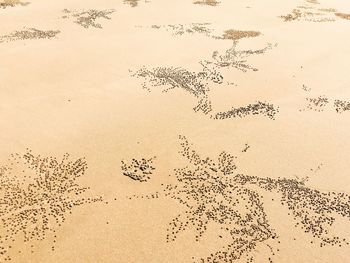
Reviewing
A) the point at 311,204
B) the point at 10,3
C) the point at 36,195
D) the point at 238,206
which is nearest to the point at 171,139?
the point at 238,206

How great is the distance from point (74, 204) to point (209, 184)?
14.7 feet

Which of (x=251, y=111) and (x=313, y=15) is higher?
(x=313, y=15)

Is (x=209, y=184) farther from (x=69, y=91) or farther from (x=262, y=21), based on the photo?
(x=262, y=21)

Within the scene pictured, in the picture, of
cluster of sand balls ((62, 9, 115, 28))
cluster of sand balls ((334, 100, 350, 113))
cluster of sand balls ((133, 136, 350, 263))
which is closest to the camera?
cluster of sand balls ((133, 136, 350, 263))

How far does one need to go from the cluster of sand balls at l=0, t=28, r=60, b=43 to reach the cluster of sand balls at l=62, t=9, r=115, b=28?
2.03 metres

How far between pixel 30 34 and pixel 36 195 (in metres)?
14.1

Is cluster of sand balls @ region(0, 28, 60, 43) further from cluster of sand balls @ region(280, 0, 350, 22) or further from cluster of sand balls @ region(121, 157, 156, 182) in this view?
cluster of sand balls @ region(280, 0, 350, 22)

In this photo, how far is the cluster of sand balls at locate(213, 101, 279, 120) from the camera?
1820cm

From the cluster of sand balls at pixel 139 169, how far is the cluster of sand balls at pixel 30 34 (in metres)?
12.7

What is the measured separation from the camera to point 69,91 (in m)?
19.5

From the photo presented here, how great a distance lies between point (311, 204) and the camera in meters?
13.8

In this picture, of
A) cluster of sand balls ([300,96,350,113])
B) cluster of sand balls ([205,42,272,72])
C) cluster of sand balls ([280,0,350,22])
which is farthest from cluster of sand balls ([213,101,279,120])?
cluster of sand balls ([280,0,350,22])

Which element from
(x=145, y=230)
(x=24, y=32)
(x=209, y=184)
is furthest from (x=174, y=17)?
(x=145, y=230)

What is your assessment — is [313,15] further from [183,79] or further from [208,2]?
[183,79]
